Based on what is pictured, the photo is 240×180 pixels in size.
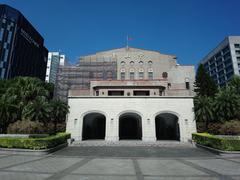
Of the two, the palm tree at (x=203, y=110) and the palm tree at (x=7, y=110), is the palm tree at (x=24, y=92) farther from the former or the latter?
the palm tree at (x=203, y=110)

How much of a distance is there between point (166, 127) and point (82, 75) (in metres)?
25.5

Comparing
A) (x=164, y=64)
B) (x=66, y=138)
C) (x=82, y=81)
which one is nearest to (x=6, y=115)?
(x=66, y=138)

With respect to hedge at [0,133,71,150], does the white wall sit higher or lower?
higher

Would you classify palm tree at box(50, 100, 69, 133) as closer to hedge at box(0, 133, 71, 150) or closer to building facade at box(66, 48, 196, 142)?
building facade at box(66, 48, 196, 142)

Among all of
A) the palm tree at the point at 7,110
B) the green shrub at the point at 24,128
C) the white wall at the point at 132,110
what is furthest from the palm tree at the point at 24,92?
the white wall at the point at 132,110

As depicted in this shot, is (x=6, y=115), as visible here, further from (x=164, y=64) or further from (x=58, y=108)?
(x=164, y=64)

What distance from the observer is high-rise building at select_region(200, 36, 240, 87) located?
67.2 metres

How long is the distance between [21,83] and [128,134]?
2119 cm

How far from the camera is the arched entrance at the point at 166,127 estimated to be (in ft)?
91.0

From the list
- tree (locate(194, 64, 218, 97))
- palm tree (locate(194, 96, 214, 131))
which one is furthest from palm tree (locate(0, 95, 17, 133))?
tree (locate(194, 64, 218, 97))

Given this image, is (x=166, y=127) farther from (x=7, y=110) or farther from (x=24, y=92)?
(x=7, y=110)

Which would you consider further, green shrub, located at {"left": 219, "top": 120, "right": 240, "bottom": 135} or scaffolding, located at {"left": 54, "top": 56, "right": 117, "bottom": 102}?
scaffolding, located at {"left": 54, "top": 56, "right": 117, "bottom": 102}

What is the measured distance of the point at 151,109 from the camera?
952 inches

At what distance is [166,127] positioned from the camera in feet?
94.7
